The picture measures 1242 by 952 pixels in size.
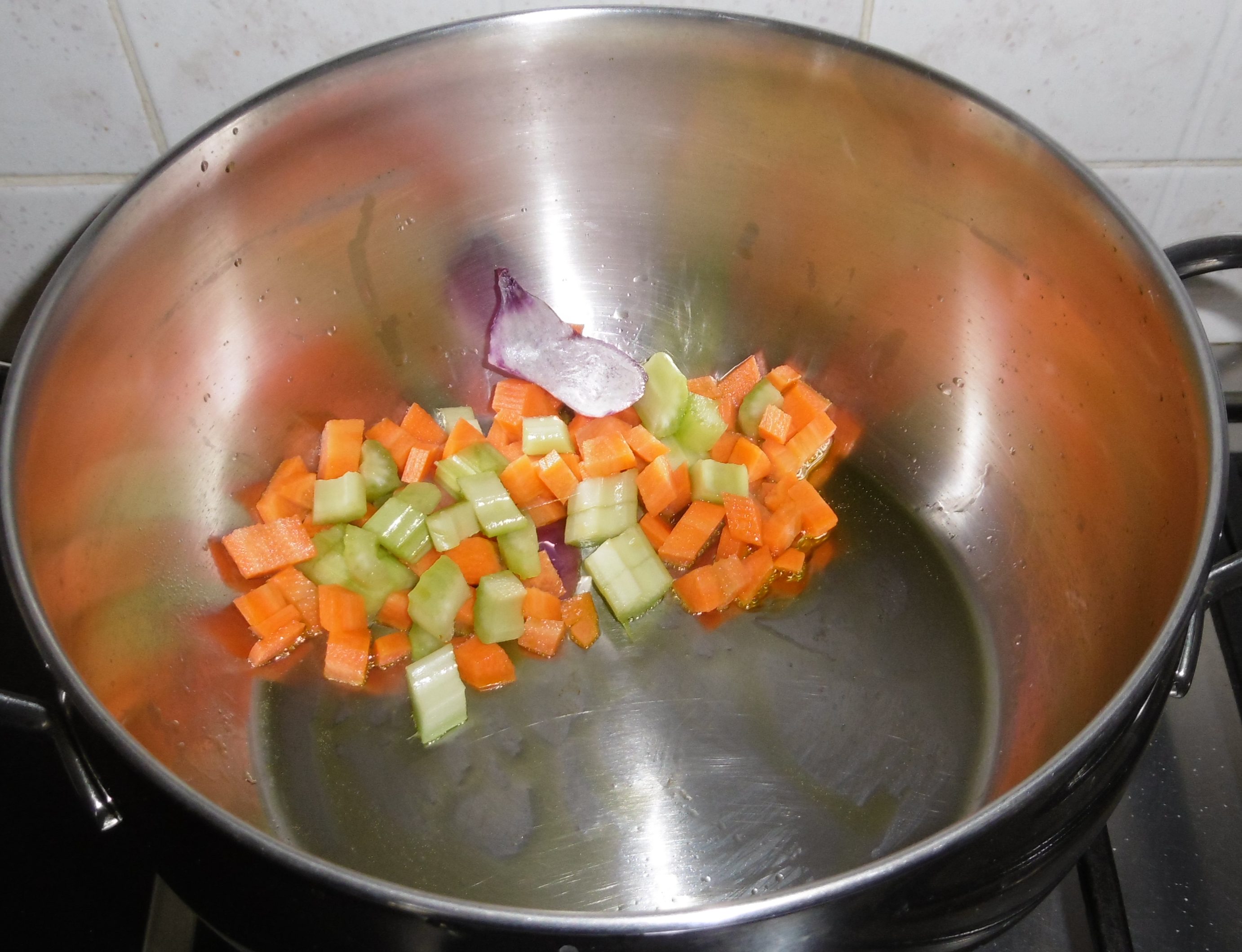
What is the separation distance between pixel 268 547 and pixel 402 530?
0.47ft

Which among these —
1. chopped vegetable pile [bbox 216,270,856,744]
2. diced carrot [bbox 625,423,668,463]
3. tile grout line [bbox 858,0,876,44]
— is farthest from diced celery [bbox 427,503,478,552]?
tile grout line [bbox 858,0,876,44]

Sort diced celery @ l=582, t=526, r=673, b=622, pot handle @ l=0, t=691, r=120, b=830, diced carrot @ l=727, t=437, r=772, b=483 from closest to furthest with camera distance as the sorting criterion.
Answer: pot handle @ l=0, t=691, r=120, b=830 < diced celery @ l=582, t=526, r=673, b=622 < diced carrot @ l=727, t=437, r=772, b=483

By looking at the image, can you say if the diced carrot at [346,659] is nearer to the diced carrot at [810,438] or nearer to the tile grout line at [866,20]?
the diced carrot at [810,438]

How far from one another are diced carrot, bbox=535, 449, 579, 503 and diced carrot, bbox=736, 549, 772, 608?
217 millimetres

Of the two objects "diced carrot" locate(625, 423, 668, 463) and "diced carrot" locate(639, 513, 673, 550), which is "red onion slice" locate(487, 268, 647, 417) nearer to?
"diced carrot" locate(625, 423, 668, 463)

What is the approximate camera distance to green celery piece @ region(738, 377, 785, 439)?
125cm

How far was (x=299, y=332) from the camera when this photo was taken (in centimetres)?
117

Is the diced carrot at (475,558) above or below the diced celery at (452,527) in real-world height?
→ below

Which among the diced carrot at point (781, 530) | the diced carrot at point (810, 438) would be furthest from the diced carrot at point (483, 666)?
the diced carrot at point (810, 438)

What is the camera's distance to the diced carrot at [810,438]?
48.6 inches

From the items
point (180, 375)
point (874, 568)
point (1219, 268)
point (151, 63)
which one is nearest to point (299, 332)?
point (180, 375)

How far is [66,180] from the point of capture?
3.83ft

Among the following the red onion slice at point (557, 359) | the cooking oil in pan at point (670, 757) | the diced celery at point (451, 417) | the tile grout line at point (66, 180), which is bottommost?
the cooking oil in pan at point (670, 757)

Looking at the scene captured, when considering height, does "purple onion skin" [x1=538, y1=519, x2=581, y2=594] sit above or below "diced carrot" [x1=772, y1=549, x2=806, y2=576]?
above
